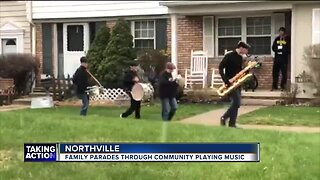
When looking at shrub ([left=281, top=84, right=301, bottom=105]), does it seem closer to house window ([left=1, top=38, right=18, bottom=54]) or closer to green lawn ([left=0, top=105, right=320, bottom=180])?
green lawn ([left=0, top=105, right=320, bottom=180])

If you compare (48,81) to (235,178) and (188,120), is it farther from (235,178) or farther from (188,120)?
(235,178)

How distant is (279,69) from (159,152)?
1237cm

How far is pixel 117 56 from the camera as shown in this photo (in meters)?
16.9

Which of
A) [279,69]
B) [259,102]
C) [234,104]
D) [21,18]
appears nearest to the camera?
[234,104]

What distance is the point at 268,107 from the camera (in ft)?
46.8

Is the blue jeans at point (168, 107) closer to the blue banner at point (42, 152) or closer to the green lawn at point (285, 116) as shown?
the green lawn at point (285, 116)

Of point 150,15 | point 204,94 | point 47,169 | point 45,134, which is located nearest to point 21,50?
point 150,15

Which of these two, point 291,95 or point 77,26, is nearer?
point 291,95

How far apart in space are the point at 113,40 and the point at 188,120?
6006 mm

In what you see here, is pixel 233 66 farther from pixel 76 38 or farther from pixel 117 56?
pixel 76 38

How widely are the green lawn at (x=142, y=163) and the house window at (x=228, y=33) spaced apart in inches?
356

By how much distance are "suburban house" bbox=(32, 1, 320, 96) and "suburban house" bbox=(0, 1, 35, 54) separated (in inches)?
10.9

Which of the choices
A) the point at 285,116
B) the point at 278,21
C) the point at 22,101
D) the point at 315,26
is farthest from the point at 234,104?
the point at 278,21

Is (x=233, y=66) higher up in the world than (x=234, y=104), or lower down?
higher up
